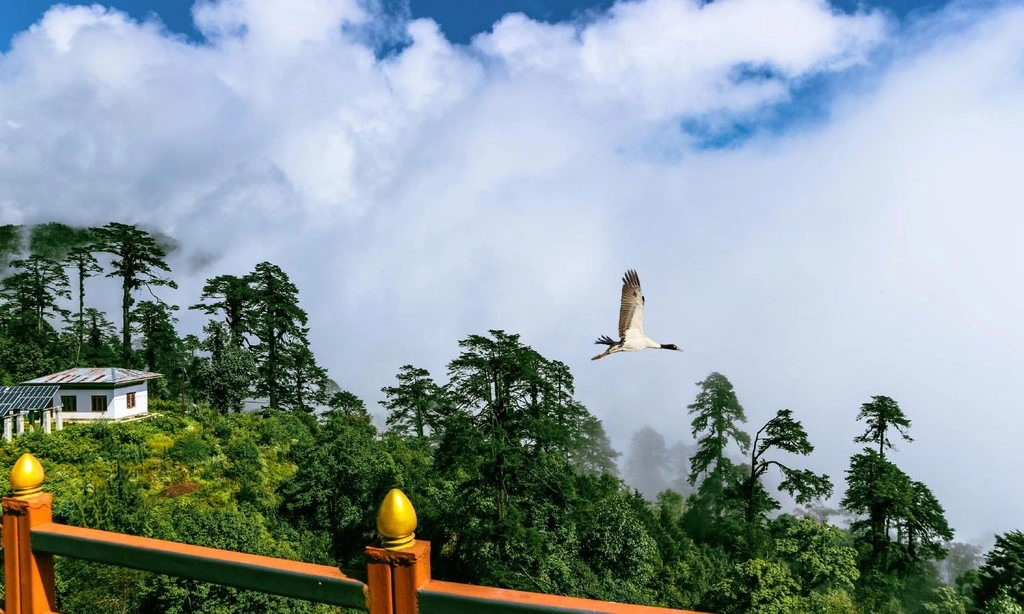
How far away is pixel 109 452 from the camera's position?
22.7m


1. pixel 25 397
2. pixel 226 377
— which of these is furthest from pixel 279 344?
pixel 25 397

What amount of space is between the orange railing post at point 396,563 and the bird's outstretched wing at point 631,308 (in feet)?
23.7

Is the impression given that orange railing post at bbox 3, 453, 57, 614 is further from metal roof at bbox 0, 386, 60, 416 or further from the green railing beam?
metal roof at bbox 0, 386, 60, 416

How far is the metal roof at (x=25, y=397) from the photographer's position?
24919 mm

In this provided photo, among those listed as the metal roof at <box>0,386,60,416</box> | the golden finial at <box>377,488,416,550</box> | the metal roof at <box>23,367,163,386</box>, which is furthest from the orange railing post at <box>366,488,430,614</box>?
the metal roof at <box>23,367,163,386</box>

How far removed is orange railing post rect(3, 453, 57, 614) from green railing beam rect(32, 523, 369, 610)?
0.07m

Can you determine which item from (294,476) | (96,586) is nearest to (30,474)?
(96,586)

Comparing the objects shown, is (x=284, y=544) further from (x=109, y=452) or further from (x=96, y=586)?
(x=109, y=452)

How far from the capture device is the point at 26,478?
287cm

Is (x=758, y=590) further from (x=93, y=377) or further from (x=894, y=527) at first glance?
(x=93, y=377)

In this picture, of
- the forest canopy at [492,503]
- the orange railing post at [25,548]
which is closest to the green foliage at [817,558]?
the forest canopy at [492,503]

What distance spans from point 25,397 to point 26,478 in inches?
1163

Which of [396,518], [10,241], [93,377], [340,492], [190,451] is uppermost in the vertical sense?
[10,241]

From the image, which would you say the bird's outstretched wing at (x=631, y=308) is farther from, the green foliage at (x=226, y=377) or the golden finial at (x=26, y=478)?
the green foliage at (x=226, y=377)
